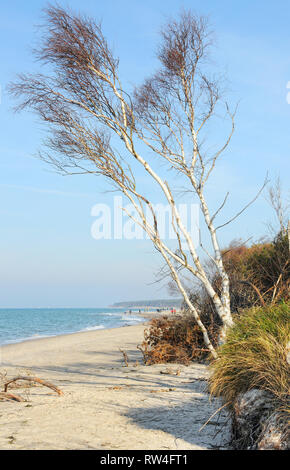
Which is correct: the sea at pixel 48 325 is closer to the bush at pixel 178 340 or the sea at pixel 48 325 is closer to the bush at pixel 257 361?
the bush at pixel 178 340

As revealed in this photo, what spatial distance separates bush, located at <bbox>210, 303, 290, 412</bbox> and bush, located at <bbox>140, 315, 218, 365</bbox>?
6177mm

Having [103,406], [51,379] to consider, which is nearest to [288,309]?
[103,406]

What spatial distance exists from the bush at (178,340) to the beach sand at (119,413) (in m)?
0.61

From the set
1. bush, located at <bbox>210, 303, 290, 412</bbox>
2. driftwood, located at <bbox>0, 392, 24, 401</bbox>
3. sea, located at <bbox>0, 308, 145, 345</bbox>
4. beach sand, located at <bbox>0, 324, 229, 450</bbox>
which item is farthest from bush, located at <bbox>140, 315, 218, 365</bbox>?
sea, located at <bbox>0, 308, 145, 345</bbox>

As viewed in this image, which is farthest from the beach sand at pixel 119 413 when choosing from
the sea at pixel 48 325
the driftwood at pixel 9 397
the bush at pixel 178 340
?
the sea at pixel 48 325

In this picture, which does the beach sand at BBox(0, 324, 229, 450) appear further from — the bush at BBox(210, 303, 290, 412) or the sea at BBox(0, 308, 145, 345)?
the sea at BBox(0, 308, 145, 345)

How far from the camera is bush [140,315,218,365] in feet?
41.0

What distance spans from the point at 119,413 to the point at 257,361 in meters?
2.54

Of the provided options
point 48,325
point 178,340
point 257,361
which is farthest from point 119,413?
point 48,325

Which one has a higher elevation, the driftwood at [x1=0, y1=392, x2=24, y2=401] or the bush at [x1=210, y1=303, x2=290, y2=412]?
A: the bush at [x1=210, y1=303, x2=290, y2=412]

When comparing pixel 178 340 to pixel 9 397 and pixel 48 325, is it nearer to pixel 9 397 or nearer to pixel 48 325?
pixel 9 397

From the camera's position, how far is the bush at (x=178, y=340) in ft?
41.0
